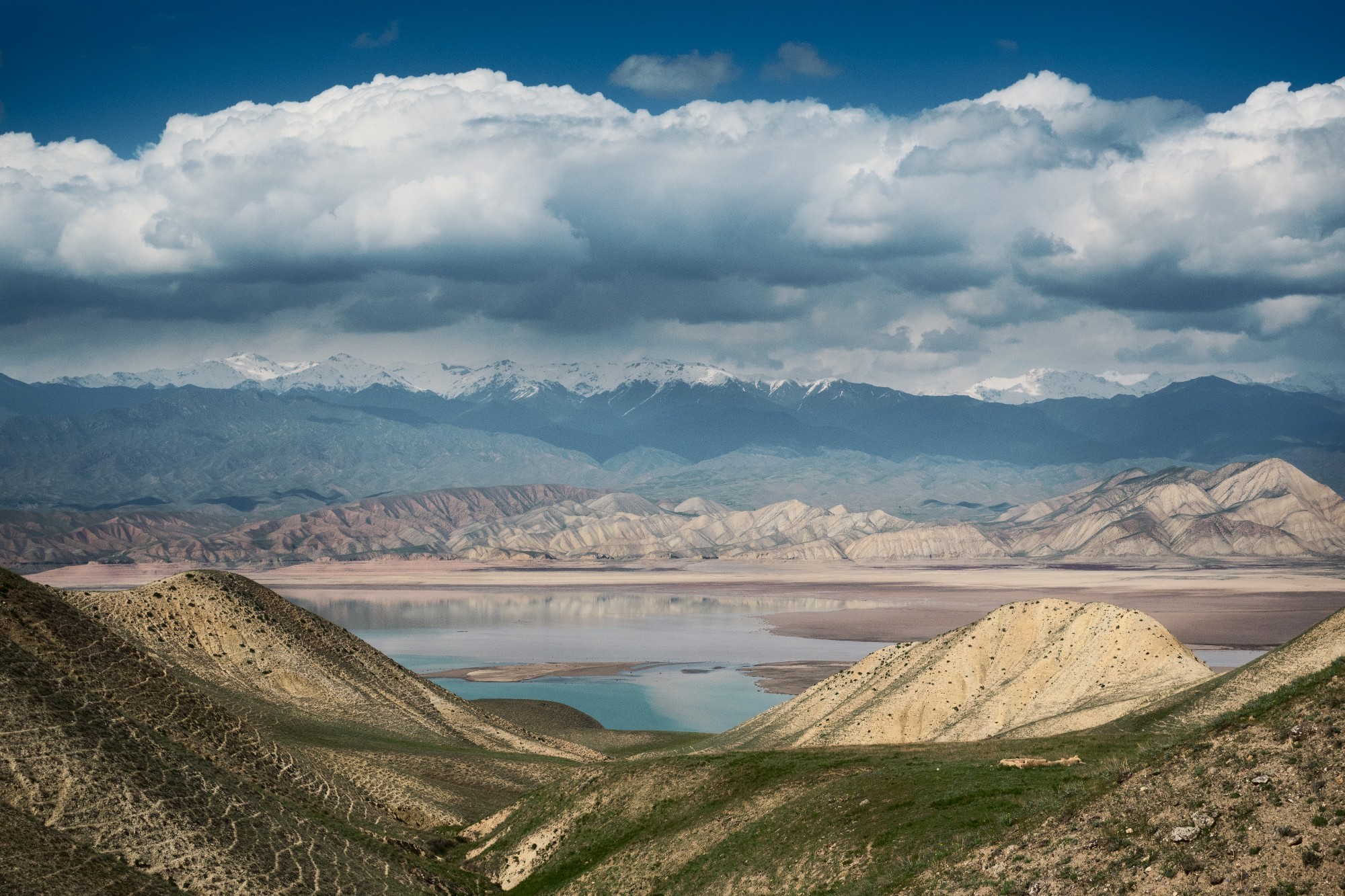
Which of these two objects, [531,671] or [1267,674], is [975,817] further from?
[531,671]

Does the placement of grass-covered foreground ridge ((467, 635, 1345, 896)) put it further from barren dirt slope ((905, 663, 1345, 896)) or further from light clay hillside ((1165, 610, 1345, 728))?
light clay hillside ((1165, 610, 1345, 728))

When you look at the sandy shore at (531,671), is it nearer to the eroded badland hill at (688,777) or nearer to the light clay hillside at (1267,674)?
the eroded badland hill at (688,777)

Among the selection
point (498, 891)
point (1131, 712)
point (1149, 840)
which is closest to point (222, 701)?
point (498, 891)

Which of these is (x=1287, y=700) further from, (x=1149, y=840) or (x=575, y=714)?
(x=575, y=714)

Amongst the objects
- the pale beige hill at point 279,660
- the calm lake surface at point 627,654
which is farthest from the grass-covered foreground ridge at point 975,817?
the calm lake surface at point 627,654

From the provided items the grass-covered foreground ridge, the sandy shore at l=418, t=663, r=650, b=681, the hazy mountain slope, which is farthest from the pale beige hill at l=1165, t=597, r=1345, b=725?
the sandy shore at l=418, t=663, r=650, b=681

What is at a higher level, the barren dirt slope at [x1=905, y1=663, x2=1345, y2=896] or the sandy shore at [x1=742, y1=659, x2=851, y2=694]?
the barren dirt slope at [x1=905, y1=663, x2=1345, y2=896]
